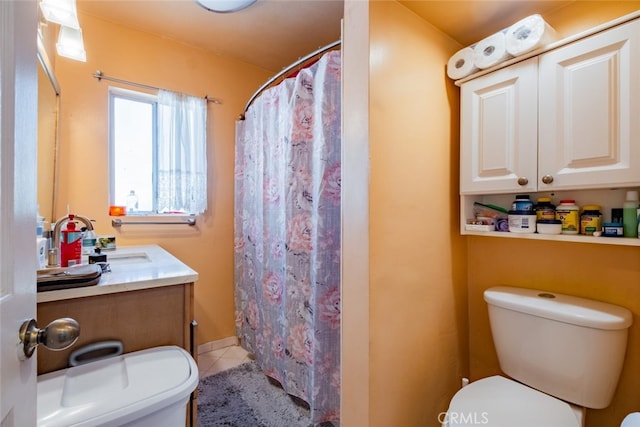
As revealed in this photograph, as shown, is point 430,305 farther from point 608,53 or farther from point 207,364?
point 207,364

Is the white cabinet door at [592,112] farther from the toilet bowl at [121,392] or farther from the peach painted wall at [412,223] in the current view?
the toilet bowl at [121,392]

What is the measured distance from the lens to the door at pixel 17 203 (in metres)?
0.43

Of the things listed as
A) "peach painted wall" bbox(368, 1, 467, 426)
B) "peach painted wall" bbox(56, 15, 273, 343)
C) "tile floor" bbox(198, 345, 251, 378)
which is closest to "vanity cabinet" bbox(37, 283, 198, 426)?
"peach painted wall" bbox(368, 1, 467, 426)

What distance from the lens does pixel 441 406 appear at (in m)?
1.29

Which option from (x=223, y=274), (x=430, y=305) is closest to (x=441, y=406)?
(x=430, y=305)

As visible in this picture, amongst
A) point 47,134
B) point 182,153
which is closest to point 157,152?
point 182,153

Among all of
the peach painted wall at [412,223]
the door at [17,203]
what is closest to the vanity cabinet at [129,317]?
the door at [17,203]

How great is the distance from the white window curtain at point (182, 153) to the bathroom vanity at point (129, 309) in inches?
38.6

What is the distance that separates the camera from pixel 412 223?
117 cm

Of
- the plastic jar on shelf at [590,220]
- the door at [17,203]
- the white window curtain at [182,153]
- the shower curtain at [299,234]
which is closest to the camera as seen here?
the door at [17,203]

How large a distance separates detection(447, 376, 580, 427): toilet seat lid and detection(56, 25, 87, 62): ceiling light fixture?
7.34 ft

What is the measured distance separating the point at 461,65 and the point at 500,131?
1.11 feet

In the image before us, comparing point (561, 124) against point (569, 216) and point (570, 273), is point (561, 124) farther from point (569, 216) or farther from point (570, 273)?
point (570, 273)

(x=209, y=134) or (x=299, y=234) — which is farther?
(x=209, y=134)
